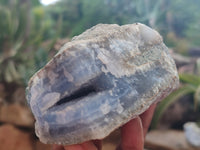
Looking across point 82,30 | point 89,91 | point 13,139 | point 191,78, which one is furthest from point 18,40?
point 89,91

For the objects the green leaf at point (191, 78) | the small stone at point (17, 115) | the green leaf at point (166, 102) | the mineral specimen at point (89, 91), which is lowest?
the small stone at point (17, 115)

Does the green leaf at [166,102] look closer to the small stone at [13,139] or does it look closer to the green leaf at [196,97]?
the green leaf at [196,97]

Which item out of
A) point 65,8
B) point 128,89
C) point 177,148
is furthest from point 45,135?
point 65,8

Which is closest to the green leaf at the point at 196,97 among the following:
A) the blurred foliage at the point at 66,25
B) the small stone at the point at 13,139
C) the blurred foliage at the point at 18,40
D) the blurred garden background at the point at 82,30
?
the blurred garden background at the point at 82,30

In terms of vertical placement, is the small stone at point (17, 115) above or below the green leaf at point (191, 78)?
below

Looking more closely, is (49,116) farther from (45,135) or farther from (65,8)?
(65,8)

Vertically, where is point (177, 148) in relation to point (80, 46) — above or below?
below
